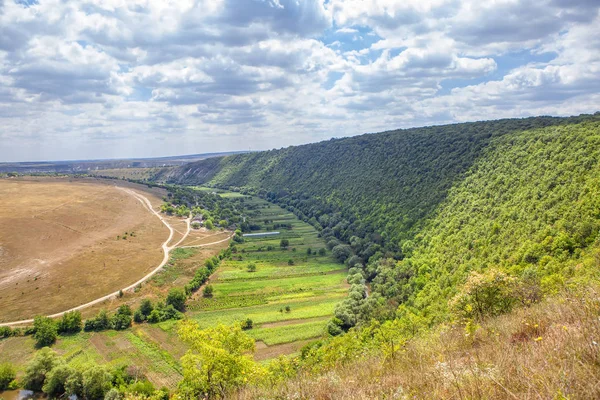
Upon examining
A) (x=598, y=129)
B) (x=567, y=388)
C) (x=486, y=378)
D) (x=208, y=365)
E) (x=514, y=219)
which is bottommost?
(x=208, y=365)

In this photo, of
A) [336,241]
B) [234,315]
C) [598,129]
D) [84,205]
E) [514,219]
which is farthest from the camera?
[84,205]

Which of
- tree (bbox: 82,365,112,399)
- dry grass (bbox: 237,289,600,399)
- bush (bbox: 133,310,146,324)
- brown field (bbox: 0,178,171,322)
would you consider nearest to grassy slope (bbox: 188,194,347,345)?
bush (bbox: 133,310,146,324)

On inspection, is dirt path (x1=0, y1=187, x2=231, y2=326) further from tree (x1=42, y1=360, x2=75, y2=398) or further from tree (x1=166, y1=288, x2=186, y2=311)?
tree (x1=42, y1=360, x2=75, y2=398)

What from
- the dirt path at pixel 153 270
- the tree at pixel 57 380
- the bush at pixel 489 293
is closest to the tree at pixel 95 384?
the tree at pixel 57 380

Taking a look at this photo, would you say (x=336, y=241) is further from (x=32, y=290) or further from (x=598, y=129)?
(x=32, y=290)

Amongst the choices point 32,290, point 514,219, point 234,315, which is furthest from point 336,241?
point 32,290

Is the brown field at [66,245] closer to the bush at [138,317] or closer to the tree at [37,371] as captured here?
the bush at [138,317]
